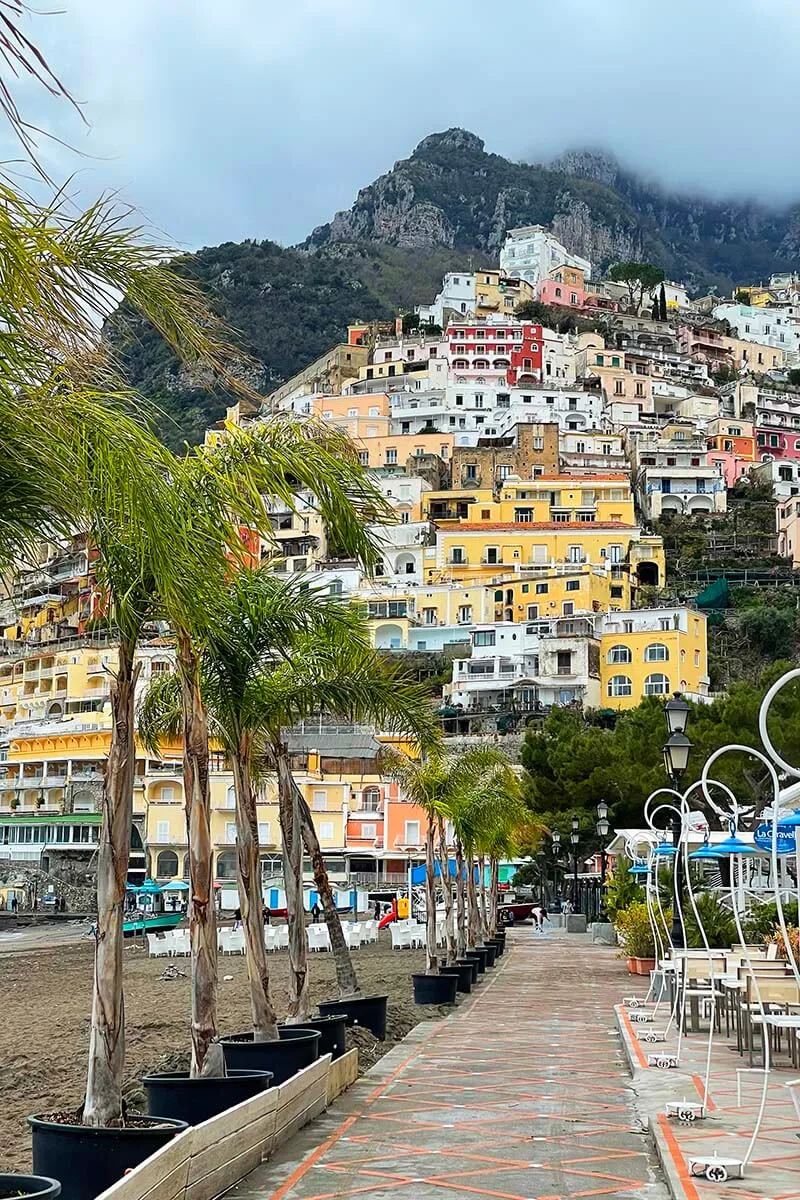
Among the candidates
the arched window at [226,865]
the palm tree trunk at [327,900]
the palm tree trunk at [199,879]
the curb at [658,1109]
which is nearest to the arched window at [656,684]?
the arched window at [226,865]

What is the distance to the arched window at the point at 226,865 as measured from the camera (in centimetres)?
7050

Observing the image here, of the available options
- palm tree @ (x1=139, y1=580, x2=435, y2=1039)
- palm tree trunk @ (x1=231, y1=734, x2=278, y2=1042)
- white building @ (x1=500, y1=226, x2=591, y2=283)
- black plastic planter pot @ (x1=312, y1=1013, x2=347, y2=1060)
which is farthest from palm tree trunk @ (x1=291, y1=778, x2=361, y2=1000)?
white building @ (x1=500, y1=226, x2=591, y2=283)

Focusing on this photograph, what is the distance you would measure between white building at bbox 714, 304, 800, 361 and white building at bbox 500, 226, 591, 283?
1826 centimetres

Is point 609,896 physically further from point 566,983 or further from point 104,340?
point 104,340

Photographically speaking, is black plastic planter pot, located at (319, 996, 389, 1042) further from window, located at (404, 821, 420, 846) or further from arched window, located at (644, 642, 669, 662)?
Answer: arched window, located at (644, 642, 669, 662)

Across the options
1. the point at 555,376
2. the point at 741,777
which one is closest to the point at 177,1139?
the point at 741,777

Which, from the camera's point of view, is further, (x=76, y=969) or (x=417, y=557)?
(x=417, y=557)

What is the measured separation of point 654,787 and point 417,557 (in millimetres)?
60491

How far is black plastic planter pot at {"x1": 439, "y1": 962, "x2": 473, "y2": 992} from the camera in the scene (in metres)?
23.2

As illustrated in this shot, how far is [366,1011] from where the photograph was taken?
1562 centimetres

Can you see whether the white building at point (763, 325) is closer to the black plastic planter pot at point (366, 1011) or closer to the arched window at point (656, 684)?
the arched window at point (656, 684)

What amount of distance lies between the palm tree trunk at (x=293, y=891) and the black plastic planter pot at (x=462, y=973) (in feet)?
30.2

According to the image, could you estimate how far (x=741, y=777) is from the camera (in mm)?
37469

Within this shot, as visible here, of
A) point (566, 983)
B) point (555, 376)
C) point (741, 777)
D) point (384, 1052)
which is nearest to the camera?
point (384, 1052)
